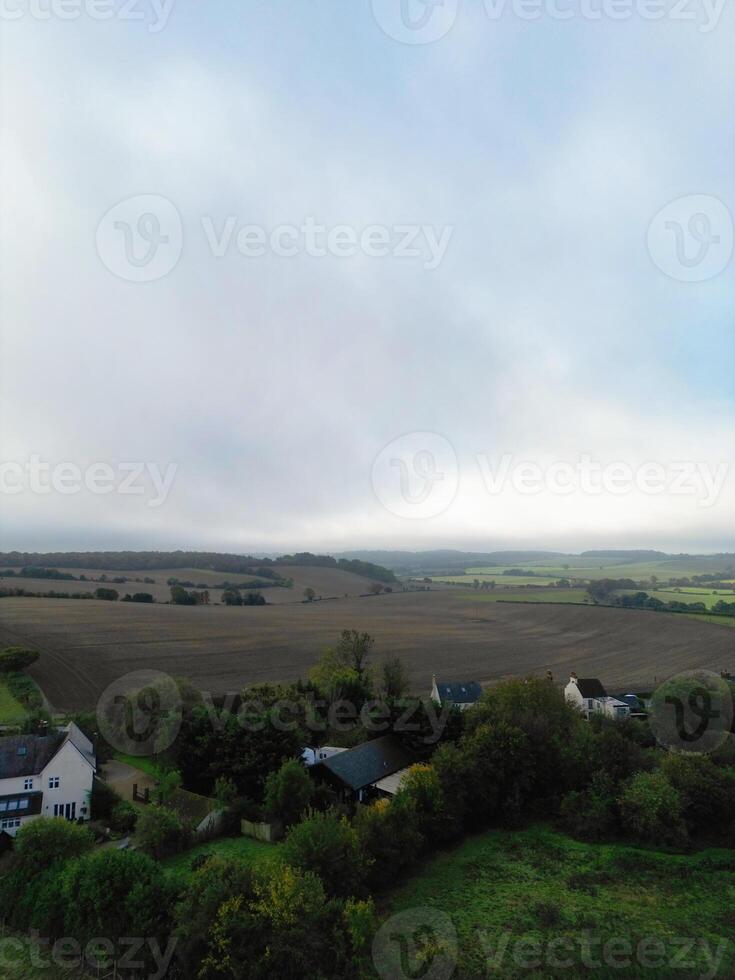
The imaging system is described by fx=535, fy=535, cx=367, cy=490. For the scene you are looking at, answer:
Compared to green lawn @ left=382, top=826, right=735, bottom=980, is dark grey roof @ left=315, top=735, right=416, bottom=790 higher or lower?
higher

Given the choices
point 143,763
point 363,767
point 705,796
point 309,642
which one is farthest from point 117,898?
point 309,642

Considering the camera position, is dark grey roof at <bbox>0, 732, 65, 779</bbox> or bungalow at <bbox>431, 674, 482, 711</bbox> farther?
bungalow at <bbox>431, 674, 482, 711</bbox>

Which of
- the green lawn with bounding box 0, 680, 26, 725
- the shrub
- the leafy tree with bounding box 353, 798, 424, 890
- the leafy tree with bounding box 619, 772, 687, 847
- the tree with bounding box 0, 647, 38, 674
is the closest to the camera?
the leafy tree with bounding box 353, 798, 424, 890

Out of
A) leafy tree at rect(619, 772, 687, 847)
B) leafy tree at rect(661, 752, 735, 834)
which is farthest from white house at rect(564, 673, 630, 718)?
leafy tree at rect(619, 772, 687, 847)

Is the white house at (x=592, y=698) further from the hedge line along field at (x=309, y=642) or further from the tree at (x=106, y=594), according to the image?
the tree at (x=106, y=594)

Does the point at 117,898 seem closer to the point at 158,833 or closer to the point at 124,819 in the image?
the point at 158,833

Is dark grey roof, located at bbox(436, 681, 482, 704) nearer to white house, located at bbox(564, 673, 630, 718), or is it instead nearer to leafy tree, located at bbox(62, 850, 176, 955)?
white house, located at bbox(564, 673, 630, 718)
